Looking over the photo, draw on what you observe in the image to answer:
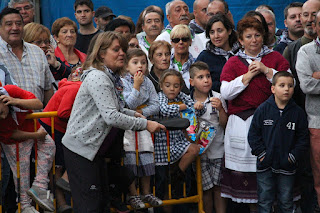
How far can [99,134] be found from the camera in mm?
5301

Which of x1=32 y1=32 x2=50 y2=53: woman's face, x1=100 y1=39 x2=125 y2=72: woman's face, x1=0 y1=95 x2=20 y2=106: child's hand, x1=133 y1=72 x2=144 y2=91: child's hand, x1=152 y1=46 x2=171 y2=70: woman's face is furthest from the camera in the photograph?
x1=32 y1=32 x2=50 y2=53: woman's face

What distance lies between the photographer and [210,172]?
275 inches

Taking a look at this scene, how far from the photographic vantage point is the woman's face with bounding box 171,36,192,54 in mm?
7652

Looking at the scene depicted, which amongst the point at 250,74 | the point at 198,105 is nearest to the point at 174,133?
the point at 198,105

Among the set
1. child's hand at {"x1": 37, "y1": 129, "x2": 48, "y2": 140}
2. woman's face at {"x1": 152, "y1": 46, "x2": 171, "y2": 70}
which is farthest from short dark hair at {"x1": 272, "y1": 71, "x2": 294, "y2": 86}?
child's hand at {"x1": 37, "y1": 129, "x2": 48, "y2": 140}

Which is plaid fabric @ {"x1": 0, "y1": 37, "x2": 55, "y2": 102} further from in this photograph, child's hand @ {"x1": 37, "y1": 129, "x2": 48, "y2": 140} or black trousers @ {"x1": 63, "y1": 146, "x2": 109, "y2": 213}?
black trousers @ {"x1": 63, "y1": 146, "x2": 109, "y2": 213}

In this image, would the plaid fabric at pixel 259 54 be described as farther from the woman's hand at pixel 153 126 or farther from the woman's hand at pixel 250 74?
the woman's hand at pixel 153 126

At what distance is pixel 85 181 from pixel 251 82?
89.6 inches

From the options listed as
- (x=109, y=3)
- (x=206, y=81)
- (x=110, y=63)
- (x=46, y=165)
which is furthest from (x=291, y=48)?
(x=109, y=3)

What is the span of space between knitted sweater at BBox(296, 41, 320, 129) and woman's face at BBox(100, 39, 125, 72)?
228 centimetres

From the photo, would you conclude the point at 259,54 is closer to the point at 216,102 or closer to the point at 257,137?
the point at 216,102

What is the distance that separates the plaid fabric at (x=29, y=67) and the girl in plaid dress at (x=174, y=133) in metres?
1.38

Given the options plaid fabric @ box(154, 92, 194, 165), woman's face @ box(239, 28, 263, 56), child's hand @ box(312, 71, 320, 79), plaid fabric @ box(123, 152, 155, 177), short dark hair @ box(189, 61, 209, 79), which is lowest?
plaid fabric @ box(123, 152, 155, 177)

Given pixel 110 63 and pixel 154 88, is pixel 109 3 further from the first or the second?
pixel 110 63
